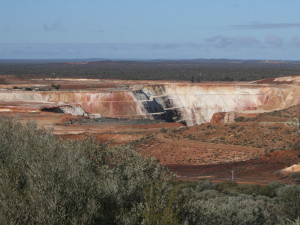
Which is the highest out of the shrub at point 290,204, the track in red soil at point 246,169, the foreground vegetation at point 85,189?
the foreground vegetation at point 85,189

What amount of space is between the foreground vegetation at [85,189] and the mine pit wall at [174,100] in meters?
55.8

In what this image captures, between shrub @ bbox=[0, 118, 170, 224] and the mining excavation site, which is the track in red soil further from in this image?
shrub @ bbox=[0, 118, 170, 224]

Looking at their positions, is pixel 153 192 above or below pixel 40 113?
above

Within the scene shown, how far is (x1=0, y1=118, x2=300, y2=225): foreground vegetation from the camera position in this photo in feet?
31.8

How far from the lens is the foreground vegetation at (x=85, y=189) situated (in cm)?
968

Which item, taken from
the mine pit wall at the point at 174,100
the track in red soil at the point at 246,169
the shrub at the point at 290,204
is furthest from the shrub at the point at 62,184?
the mine pit wall at the point at 174,100

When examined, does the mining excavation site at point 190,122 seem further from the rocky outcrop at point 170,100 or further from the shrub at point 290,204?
the shrub at point 290,204

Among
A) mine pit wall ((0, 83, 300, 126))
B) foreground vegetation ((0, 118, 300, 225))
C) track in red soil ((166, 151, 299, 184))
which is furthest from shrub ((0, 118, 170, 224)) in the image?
mine pit wall ((0, 83, 300, 126))

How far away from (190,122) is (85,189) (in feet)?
214

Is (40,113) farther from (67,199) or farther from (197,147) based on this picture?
(67,199)

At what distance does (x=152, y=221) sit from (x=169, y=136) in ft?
112

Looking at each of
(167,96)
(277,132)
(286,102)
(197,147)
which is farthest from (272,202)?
(167,96)

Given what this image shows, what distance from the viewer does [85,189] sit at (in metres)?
10.6

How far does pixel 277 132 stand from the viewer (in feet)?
141
